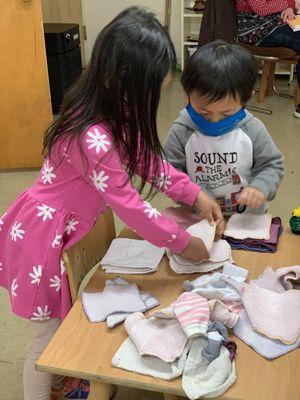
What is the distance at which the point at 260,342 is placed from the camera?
2.96 feet

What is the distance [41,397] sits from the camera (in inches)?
49.7

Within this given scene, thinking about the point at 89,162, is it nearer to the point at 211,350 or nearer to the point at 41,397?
the point at 211,350

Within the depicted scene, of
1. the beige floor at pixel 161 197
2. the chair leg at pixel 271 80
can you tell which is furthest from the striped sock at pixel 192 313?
the chair leg at pixel 271 80

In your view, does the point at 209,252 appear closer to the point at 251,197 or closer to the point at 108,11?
the point at 251,197

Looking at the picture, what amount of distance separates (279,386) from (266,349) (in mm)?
75

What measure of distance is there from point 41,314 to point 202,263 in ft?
1.28

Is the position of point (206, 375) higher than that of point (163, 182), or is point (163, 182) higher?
point (163, 182)

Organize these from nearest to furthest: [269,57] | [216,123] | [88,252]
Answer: [88,252]
[216,123]
[269,57]

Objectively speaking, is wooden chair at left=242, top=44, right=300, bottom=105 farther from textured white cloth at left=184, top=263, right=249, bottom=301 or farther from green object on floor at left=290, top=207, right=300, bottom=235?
textured white cloth at left=184, top=263, right=249, bottom=301

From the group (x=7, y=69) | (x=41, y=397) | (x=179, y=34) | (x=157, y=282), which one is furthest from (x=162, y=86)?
(x=179, y=34)

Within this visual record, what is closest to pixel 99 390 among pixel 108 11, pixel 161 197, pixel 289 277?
pixel 289 277

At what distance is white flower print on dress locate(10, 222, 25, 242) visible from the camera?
1165 mm

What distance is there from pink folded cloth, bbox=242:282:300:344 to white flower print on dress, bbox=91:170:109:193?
346 millimetres

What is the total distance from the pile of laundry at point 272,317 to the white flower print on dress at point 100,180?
345 millimetres
